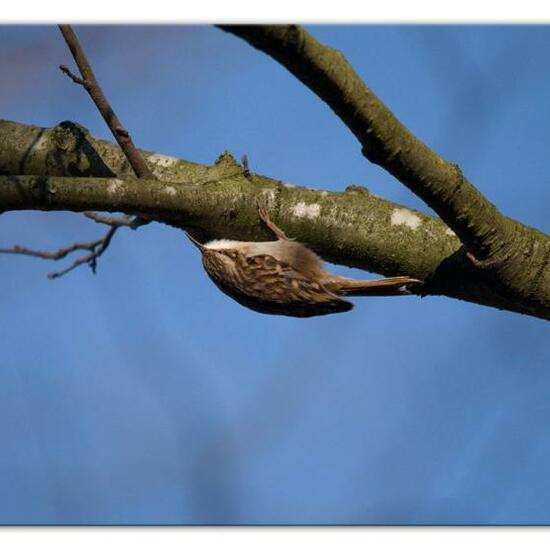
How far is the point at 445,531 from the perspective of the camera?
1.84 metres

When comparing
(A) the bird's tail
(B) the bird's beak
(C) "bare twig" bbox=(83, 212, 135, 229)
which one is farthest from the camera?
(C) "bare twig" bbox=(83, 212, 135, 229)

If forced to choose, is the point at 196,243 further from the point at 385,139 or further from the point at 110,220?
the point at 385,139

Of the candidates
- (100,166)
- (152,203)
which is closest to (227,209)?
(152,203)

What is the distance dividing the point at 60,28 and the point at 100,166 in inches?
14.2

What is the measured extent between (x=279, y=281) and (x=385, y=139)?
0.79 metres

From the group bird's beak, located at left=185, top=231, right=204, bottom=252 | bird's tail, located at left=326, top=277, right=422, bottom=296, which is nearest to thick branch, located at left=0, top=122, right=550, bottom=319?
bird's tail, located at left=326, top=277, right=422, bottom=296

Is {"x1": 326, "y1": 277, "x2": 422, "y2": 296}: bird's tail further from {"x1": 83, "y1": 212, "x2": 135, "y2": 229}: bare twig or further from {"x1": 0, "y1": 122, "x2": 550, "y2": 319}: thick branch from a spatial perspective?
{"x1": 83, "y1": 212, "x2": 135, "y2": 229}: bare twig

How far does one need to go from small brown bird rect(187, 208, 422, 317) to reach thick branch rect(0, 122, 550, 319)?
10cm

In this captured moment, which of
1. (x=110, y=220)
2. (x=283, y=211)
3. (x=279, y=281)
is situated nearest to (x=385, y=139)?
(x=283, y=211)

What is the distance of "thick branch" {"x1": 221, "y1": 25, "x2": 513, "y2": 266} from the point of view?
4.31ft

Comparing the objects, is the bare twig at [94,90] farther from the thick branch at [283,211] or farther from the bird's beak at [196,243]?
the bird's beak at [196,243]

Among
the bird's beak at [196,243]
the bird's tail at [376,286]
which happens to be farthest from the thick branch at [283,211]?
the bird's beak at [196,243]

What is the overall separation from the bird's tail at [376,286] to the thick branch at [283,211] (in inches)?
1.6

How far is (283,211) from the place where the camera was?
1.97m
